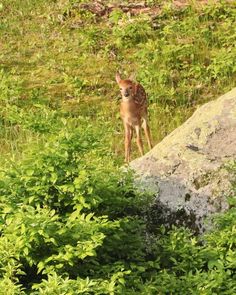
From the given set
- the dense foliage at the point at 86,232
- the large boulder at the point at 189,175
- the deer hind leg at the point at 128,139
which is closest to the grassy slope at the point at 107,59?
the deer hind leg at the point at 128,139

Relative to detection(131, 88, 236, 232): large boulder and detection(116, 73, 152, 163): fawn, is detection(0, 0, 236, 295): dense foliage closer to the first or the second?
detection(131, 88, 236, 232): large boulder

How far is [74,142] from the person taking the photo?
7.75 metres

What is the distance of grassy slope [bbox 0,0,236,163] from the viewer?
14.9 metres

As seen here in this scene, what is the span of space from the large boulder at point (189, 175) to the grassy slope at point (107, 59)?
358cm

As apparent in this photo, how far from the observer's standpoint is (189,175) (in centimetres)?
888

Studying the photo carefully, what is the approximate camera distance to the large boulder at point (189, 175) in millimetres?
8656

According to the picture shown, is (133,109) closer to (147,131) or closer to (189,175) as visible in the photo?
(147,131)

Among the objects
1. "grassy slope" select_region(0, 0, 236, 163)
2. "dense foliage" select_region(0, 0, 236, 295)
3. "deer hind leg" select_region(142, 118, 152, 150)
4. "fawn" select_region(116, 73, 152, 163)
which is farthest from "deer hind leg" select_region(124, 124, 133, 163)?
"dense foliage" select_region(0, 0, 236, 295)

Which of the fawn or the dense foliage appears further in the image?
the fawn

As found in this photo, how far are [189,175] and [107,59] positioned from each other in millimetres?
8170

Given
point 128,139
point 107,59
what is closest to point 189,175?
point 128,139

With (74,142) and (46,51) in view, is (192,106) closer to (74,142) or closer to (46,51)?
(46,51)

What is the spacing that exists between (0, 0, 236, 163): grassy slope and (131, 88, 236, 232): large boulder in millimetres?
3582

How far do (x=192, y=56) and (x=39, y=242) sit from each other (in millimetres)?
9630
